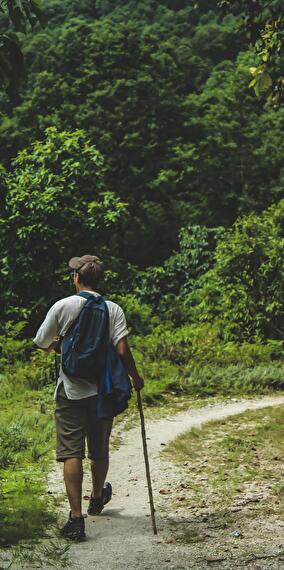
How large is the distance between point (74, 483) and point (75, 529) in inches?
11.7

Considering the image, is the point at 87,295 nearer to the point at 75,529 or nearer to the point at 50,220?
the point at 75,529

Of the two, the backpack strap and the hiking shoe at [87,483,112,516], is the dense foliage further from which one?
the backpack strap

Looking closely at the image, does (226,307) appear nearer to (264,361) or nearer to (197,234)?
(264,361)

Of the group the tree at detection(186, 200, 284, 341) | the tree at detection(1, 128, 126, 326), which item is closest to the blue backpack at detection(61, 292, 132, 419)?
the tree at detection(1, 128, 126, 326)

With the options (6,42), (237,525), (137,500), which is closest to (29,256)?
(137,500)

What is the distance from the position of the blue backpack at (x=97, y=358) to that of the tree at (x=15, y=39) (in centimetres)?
194

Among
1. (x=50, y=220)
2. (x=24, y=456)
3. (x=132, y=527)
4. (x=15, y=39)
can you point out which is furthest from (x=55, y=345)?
(x=50, y=220)

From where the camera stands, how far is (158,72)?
33.1 m

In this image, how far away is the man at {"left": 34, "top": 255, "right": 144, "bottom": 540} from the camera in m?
5.63

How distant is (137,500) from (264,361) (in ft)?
29.2

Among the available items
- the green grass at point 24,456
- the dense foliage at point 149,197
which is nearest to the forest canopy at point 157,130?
the dense foliage at point 149,197

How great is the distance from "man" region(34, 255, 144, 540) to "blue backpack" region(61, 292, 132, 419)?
0.07 meters

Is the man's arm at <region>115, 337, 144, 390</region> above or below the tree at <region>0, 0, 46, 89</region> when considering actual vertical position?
below

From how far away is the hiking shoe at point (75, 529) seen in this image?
5.54 meters
